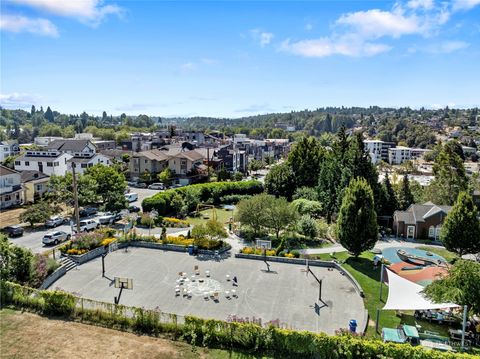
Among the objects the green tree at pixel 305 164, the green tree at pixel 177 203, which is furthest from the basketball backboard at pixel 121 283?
the green tree at pixel 305 164

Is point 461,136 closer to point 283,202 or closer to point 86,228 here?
point 283,202

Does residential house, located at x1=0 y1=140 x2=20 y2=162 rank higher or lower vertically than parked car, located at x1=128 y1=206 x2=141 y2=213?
higher

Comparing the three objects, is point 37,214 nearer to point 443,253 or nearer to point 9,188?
point 9,188

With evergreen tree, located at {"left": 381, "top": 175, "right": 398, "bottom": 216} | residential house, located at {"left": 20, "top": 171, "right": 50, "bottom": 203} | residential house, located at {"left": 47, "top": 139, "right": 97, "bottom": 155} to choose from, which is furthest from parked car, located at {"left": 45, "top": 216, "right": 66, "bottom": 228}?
evergreen tree, located at {"left": 381, "top": 175, "right": 398, "bottom": 216}

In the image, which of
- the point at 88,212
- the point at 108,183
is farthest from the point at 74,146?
the point at 88,212

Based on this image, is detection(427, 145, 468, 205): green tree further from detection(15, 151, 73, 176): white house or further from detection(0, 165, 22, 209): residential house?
detection(15, 151, 73, 176): white house

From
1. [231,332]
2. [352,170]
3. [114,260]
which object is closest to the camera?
[231,332]

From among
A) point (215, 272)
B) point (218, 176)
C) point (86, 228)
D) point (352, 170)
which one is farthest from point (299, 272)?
point (218, 176)
